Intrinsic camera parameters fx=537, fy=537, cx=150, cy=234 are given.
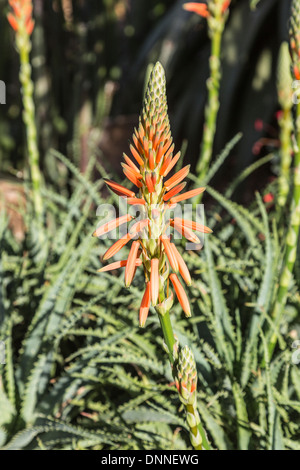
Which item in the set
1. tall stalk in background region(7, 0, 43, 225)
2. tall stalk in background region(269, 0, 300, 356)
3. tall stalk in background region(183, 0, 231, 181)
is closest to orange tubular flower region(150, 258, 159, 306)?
tall stalk in background region(269, 0, 300, 356)

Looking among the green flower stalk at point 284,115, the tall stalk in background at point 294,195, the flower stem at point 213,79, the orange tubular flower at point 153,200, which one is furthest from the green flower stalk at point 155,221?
the green flower stalk at point 284,115

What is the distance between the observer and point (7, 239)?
1607mm

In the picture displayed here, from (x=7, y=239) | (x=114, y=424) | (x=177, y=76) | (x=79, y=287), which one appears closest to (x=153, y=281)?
(x=114, y=424)

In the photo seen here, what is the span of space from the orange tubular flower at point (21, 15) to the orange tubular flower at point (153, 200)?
0.78 meters

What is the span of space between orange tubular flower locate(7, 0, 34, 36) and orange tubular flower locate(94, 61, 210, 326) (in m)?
0.78

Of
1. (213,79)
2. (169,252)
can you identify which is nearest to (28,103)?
(213,79)

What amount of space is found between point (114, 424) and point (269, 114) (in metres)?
1.57

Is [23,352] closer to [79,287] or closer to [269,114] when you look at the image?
[79,287]

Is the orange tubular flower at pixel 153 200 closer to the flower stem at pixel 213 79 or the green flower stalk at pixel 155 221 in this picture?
Result: the green flower stalk at pixel 155 221

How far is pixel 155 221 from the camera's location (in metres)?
0.68

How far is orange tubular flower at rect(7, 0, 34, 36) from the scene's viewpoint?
4.27 feet

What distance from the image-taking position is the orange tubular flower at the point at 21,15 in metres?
1.30

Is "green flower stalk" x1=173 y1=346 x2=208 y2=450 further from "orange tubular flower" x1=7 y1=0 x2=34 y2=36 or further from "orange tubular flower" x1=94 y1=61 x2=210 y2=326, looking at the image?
"orange tubular flower" x1=7 y1=0 x2=34 y2=36

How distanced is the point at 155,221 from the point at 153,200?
0.03 metres
